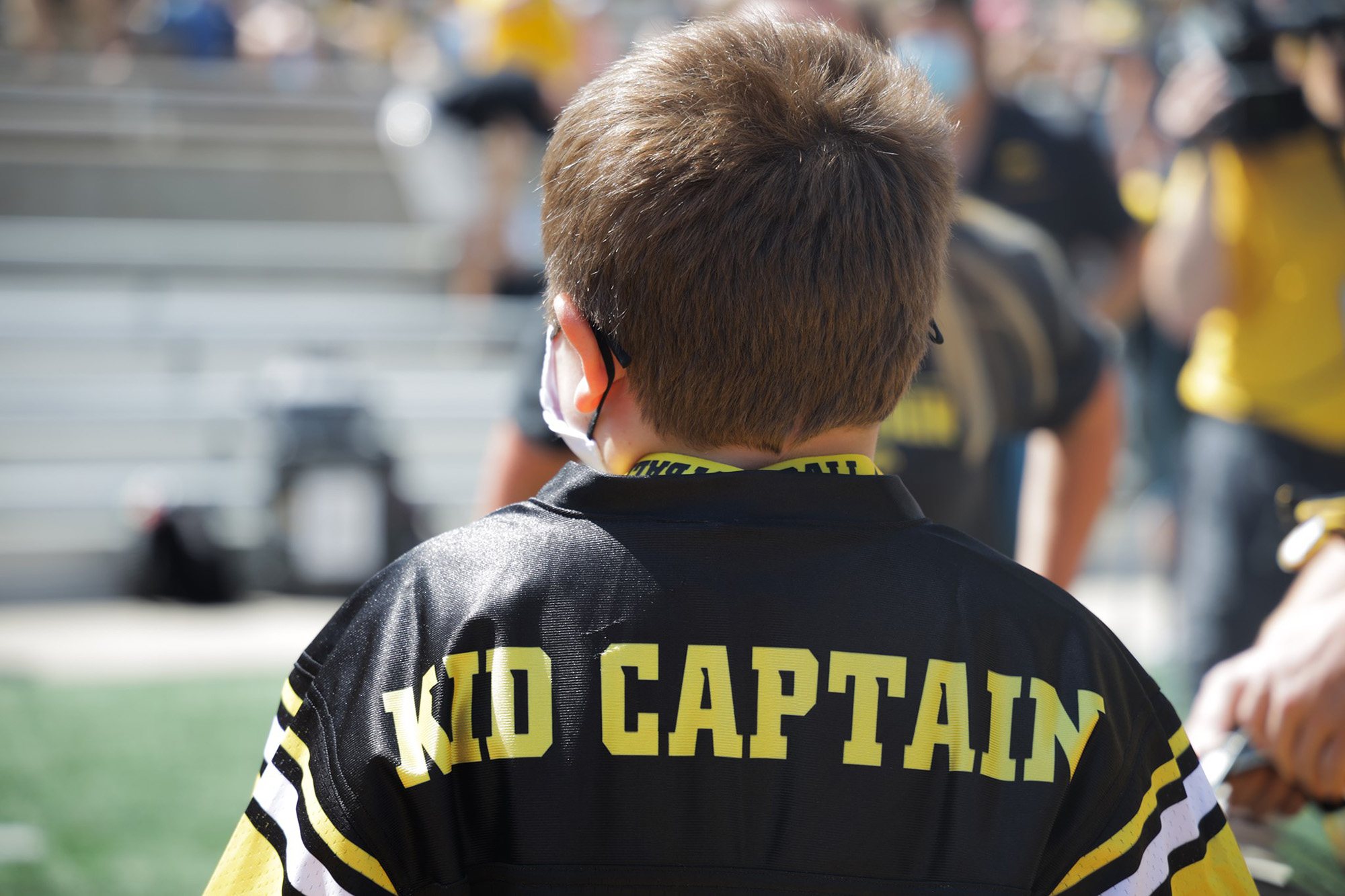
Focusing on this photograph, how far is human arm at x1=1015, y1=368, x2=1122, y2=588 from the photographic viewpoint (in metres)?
2.29

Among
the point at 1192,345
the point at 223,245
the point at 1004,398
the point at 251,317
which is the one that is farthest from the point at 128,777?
the point at 223,245

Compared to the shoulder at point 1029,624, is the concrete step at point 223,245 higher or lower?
lower

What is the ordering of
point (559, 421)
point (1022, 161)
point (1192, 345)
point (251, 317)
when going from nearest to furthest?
point (559, 421)
point (1022, 161)
point (1192, 345)
point (251, 317)

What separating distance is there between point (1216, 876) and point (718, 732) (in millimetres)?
419

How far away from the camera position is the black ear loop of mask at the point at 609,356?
39.8 inches

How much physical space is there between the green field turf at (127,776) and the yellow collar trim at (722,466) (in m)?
2.22

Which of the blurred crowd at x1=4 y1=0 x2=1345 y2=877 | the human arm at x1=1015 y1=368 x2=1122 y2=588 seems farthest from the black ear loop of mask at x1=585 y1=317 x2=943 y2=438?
the human arm at x1=1015 y1=368 x2=1122 y2=588

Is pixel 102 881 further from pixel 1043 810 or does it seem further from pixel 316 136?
pixel 316 136

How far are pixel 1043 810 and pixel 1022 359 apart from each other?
4.55 ft

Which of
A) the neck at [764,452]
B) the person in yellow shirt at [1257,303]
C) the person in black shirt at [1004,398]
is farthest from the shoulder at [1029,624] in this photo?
the person in yellow shirt at [1257,303]

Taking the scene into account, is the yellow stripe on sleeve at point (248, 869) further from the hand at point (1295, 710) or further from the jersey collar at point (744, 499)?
the hand at point (1295, 710)

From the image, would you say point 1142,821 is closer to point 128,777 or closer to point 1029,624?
point 1029,624

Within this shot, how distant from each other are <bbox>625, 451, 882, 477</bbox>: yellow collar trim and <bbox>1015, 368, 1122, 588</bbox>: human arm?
1.36m

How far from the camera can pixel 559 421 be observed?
1.14m
